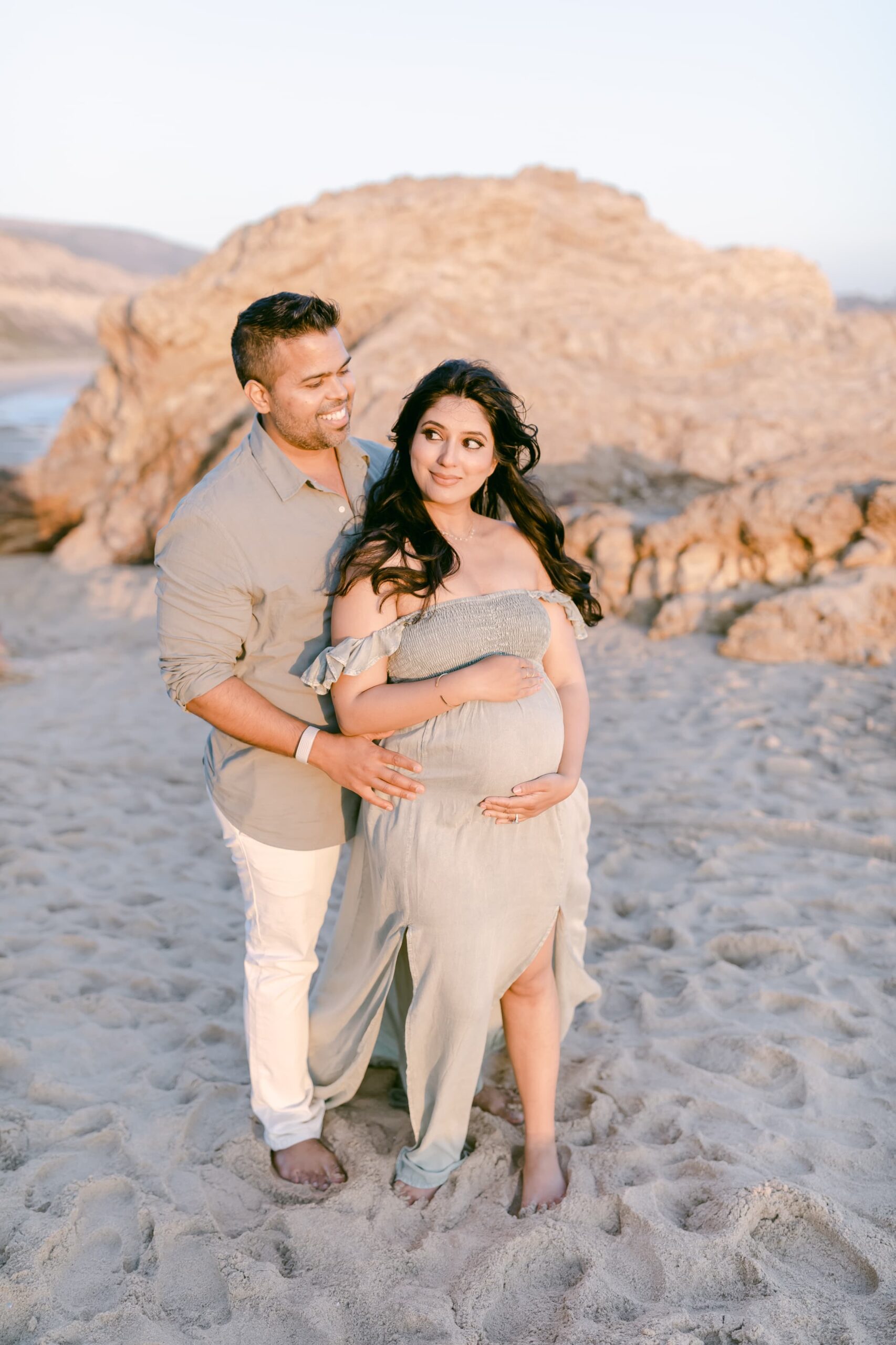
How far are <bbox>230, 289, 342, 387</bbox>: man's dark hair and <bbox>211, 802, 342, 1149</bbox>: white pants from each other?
46.2 inches

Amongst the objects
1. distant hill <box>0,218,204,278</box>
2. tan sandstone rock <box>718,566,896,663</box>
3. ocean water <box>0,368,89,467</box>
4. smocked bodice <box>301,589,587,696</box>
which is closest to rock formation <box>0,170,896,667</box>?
ocean water <box>0,368,89,467</box>

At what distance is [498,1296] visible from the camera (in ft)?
7.00

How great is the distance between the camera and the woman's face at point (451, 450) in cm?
239

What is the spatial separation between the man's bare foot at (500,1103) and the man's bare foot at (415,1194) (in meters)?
0.36

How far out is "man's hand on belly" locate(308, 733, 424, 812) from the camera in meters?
2.24

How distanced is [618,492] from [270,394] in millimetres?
7364

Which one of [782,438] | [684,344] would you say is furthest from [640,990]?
[684,344]

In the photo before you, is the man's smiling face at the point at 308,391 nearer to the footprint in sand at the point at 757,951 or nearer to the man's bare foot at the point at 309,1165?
the man's bare foot at the point at 309,1165

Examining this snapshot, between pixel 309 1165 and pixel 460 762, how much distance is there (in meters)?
1.25

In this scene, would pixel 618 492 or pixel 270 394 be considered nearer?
pixel 270 394

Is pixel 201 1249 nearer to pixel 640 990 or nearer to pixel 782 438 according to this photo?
pixel 640 990

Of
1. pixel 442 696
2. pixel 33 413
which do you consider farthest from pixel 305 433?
pixel 33 413

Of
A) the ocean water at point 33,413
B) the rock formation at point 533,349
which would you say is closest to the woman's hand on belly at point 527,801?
the rock formation at point 533,349

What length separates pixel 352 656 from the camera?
7.30 ft
